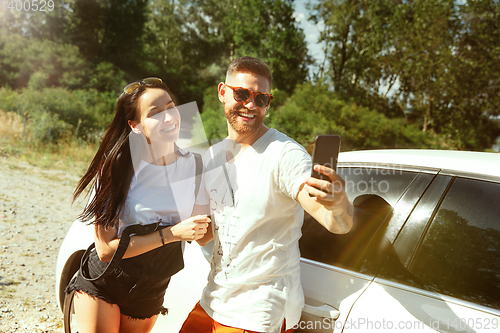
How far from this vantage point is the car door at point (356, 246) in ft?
5.11

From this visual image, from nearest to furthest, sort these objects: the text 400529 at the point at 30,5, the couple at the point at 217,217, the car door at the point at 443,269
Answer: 1. the car door at the point at 443,269
2. the couple at the point at 217,217
3. the text 400529 at the point at 30,5

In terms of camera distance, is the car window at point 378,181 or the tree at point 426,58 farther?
the tree at point 426,58

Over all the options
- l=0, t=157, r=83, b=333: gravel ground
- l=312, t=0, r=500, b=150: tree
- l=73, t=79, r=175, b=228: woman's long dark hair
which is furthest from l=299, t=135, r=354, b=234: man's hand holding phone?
l=312, t=0, r=500, b=150: tree

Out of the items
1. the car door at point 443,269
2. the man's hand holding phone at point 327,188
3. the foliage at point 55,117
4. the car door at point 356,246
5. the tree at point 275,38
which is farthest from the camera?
the tree at point 275,38

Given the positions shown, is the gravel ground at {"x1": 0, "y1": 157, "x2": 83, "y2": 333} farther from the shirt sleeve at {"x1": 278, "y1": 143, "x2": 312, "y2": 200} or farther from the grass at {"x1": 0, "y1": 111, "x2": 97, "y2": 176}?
the shirt sleeve at {"x1": 278, "y1": 143, "x2": 312, "y2": 200}

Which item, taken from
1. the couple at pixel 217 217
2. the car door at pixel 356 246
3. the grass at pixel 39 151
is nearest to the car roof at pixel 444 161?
the car door at pixel 356 246

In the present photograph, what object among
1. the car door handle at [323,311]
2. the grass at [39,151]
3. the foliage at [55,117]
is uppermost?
the car door handle at [323,311]

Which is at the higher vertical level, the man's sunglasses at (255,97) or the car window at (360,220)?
the man's sunglasses at (255,97)

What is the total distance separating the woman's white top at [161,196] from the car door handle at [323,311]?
67cm

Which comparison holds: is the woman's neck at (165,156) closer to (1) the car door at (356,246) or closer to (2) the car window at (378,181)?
(1) the car door at (356,246)

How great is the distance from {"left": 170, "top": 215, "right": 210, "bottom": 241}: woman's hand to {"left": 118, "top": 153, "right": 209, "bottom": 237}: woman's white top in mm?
135

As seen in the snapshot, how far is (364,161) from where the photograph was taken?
2.01 metres

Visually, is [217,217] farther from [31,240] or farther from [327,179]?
[31,240]

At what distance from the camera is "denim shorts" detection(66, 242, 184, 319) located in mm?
1704
